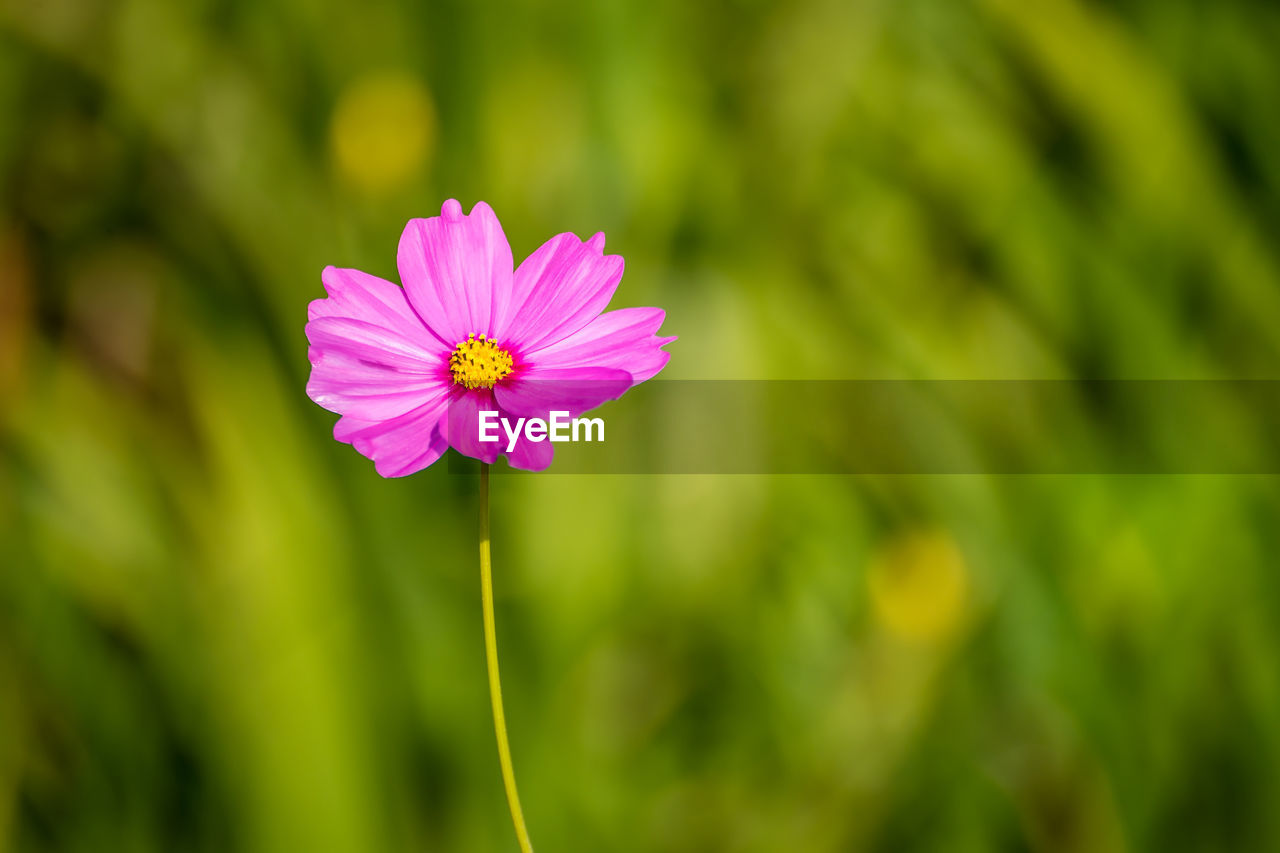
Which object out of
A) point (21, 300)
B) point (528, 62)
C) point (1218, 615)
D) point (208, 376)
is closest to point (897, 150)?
point (528, 62)

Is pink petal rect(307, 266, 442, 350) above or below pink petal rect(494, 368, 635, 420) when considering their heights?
above

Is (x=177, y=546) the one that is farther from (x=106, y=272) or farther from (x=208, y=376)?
(x=106, y=272)

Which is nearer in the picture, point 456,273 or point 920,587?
point 456,273

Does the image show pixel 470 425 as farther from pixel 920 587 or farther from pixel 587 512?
pixel 920 587

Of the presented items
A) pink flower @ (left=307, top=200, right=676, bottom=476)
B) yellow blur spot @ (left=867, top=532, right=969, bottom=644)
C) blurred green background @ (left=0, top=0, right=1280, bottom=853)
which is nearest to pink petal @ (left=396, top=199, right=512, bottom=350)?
pink flower @ (left=307, top=200, right=676, bottom=476)

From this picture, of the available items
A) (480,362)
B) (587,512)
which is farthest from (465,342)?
(587,512)

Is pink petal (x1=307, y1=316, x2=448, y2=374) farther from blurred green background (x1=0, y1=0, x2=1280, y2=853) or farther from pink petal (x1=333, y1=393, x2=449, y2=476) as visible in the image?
blurred green background (x1=0, y1=0, x2=1280, y2=853)

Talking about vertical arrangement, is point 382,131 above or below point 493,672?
above

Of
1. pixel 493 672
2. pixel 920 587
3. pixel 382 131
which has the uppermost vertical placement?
pixel 382 131
